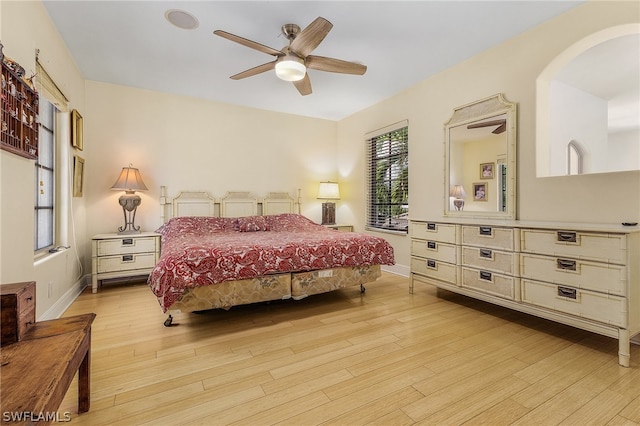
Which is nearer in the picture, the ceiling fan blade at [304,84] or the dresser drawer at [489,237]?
the dresser drawer at [489,237]

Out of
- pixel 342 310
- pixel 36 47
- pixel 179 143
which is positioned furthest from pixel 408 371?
pixel 179 143

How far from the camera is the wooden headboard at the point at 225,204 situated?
429cm

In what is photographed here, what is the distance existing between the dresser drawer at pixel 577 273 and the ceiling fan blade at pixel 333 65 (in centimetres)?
222

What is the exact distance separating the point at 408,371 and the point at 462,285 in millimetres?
1378

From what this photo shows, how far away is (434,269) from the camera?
10.3 feet

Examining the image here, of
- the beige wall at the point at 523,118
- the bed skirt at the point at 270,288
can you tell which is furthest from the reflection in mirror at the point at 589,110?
the bed skirt at the point at 270,288

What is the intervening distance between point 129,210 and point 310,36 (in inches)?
126

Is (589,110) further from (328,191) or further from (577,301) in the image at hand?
(328,191)

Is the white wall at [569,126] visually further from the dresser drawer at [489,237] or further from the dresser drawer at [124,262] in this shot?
the dresser drawer at [124,262]

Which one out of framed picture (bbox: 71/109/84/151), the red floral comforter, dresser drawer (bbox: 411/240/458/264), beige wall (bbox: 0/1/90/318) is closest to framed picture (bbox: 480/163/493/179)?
dresser drawer (bbox: 411/240/458/264)

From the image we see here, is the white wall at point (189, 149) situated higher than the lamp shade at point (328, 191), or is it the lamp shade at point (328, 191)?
the white wall at point (189, 149)

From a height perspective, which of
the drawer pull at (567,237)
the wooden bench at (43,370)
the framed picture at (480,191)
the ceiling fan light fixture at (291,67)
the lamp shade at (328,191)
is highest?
the ceiling fan light fixture at (291,67)

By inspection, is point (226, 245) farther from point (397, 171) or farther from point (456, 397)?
point (397, 171)

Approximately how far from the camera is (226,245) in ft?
8.71
